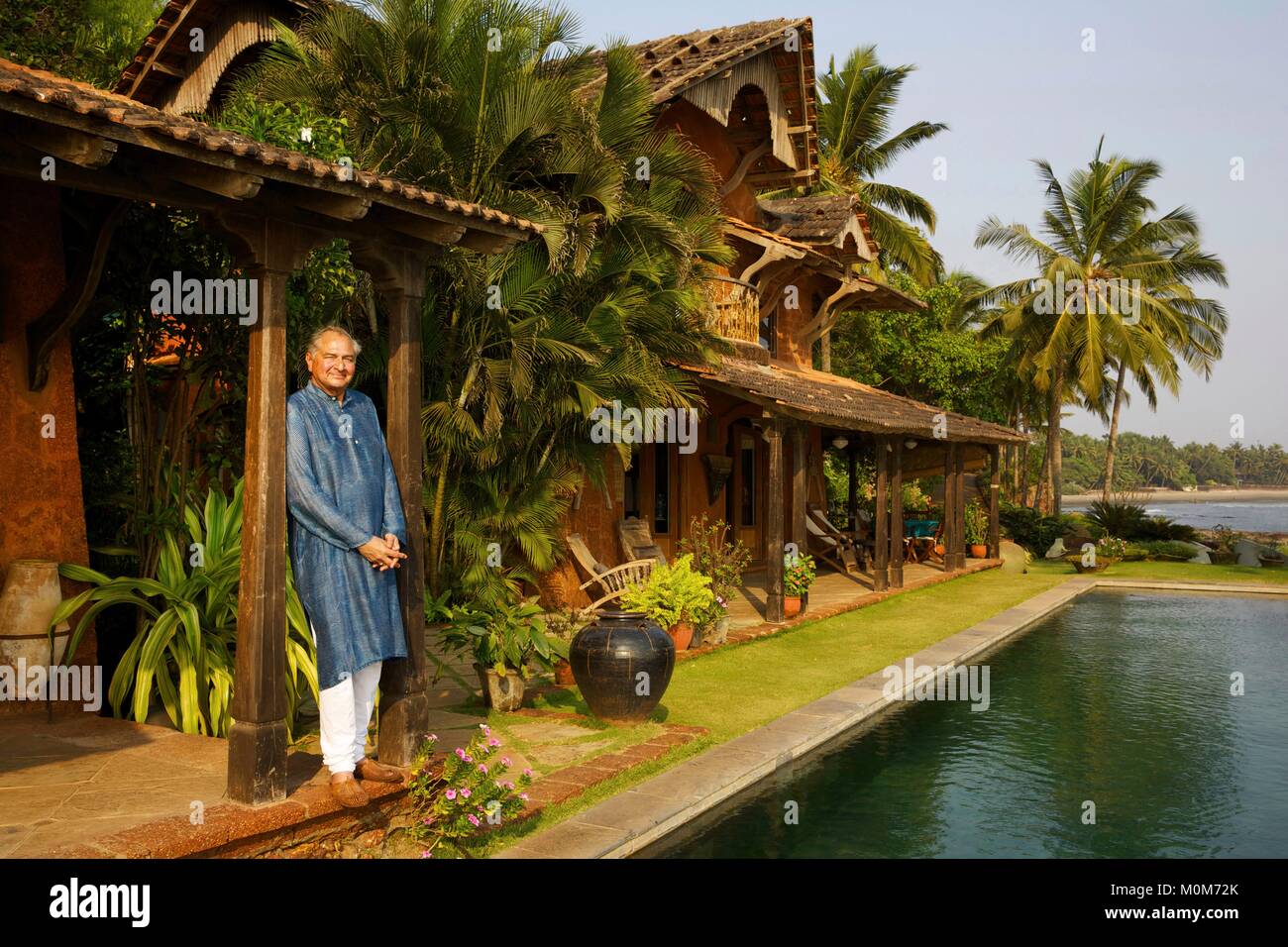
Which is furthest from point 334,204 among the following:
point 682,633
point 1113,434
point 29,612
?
point 1113,434

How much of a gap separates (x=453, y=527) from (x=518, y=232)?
4.77 m

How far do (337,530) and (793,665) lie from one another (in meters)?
7.10

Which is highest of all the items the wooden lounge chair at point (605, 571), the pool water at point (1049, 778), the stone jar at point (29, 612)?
the stone jar at point (29, 612)

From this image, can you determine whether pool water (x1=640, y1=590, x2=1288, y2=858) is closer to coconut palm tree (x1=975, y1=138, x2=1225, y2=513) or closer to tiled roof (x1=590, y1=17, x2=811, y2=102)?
tiled roof (x1=590, y1=17, x2=811, y2=102)

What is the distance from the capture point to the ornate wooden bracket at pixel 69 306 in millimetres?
6188

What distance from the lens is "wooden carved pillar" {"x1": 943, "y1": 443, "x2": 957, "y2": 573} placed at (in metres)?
20.7

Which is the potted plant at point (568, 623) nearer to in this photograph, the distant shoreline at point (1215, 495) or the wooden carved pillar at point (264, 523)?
the wooden carved pillar at point (264, 523)

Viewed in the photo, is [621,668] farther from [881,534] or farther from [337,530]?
[881,534]

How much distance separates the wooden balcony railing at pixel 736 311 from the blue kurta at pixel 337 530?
11477 millimetres

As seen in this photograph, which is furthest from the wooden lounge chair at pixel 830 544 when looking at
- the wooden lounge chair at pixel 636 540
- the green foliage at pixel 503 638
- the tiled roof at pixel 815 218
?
the green foliage at pixel 503 638

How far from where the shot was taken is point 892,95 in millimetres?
29297

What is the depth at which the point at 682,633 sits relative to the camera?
434 inches

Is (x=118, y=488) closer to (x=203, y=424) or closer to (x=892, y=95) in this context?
(x=203, y=424)

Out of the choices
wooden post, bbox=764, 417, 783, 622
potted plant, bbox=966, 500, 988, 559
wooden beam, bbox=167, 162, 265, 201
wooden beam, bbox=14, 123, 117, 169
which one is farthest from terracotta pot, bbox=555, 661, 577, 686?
potted plant, bbox=966, 500, 988, 559
